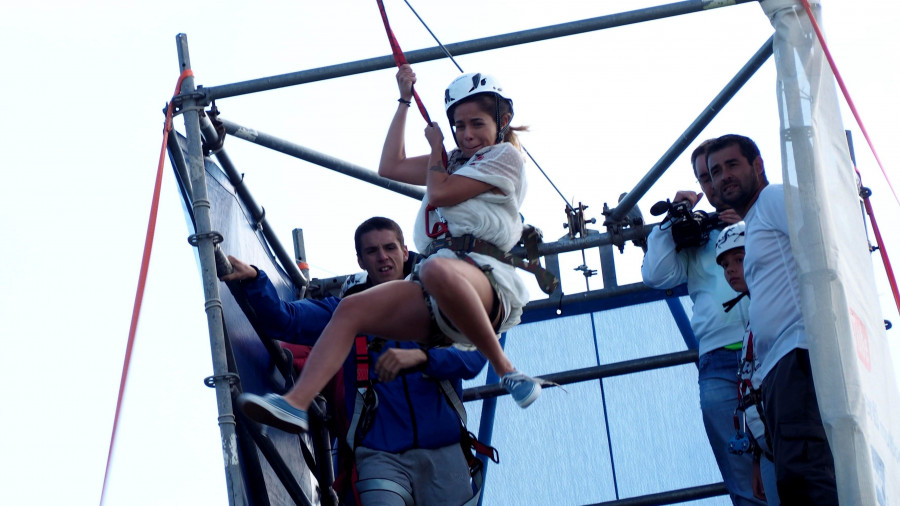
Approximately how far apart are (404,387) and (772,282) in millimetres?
1625

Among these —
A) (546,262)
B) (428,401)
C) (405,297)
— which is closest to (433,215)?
(405,297)

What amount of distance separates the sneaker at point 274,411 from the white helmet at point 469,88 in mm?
1389

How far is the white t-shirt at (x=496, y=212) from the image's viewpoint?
15.5ft

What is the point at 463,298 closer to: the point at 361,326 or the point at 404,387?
the point at 361,326

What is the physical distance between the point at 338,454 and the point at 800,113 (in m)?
2.33

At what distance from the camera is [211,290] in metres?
5.17

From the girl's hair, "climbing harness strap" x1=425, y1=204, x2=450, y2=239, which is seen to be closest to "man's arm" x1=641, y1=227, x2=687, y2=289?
the girl's hair

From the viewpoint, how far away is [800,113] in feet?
15.3

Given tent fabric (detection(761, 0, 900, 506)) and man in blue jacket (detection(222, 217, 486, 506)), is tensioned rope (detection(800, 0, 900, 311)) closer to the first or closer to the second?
tent fabric (detection(761, 0, 900, 506))

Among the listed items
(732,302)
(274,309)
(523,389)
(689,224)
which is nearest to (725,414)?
(732,302)

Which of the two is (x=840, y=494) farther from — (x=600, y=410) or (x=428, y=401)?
(x=600, y=410)

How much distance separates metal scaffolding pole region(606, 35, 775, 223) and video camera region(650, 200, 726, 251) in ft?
0.70

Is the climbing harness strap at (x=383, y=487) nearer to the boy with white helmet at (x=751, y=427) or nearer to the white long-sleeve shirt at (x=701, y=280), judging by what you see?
the boy with white helmet at (x=751, y=427)

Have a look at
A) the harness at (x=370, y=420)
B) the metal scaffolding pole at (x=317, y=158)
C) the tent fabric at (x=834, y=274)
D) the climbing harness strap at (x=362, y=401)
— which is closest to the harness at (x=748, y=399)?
the tent fabric at (x=834, y=274)
